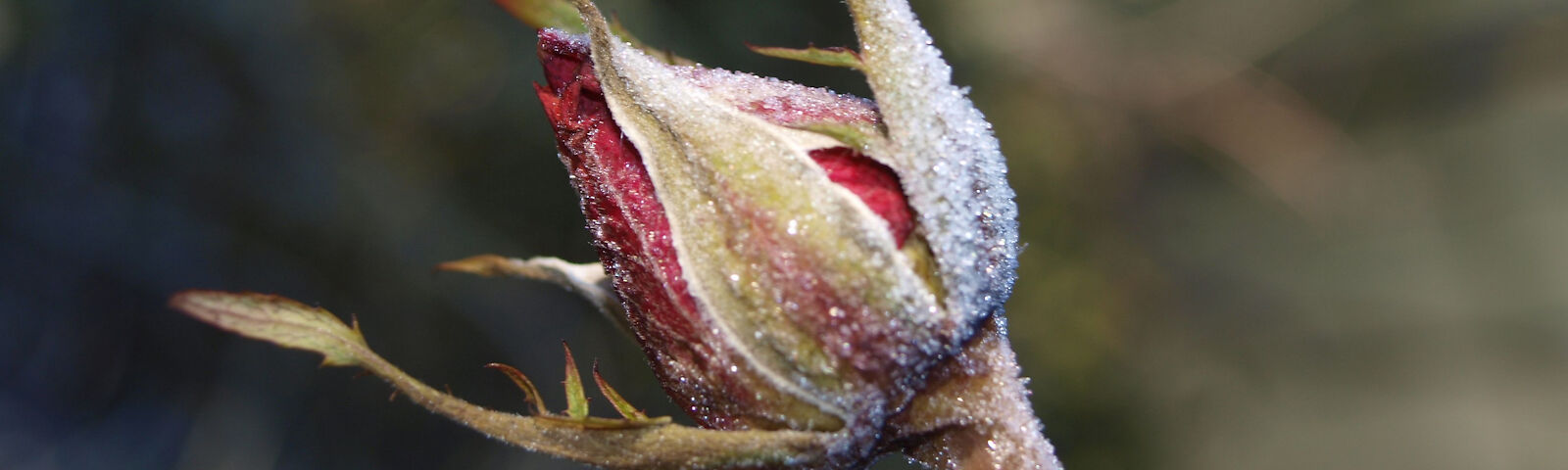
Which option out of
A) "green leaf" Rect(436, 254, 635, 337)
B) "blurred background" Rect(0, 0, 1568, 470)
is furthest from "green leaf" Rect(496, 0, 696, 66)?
"blurred background" Rect(0, 0, 1568, 470)

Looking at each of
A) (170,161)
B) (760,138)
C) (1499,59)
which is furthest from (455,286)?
(1499,59)

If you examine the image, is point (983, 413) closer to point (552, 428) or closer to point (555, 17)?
point (552, 428)

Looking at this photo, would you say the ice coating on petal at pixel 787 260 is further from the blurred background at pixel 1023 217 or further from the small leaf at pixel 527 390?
the blurred background at pixel 1023 217

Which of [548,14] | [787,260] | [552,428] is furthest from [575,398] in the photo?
[548,14]

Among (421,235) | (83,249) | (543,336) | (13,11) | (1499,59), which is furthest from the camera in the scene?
(1499,59)

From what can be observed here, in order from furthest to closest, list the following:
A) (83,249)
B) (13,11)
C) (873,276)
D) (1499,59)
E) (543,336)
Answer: (1499,59)
(543,336)
(83,249)
(13,11)
(873,276)

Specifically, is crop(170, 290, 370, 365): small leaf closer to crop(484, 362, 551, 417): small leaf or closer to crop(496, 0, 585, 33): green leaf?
crop(484, 362, 551, 417): small leaf

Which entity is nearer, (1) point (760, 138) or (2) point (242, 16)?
(1) point (760, 138)

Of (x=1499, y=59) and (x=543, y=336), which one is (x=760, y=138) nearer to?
(x=543, y=336)
